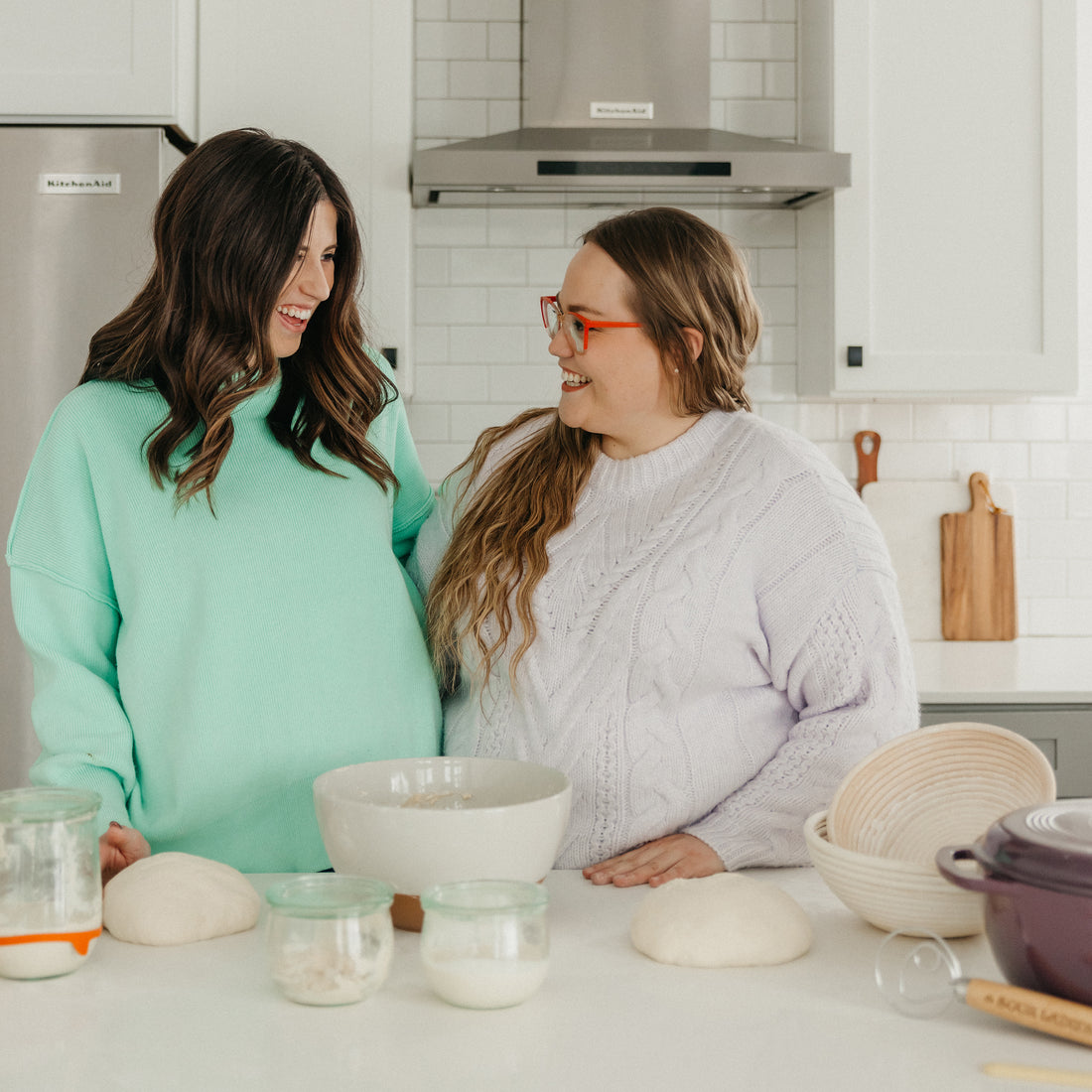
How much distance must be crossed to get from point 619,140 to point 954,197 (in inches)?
32.3

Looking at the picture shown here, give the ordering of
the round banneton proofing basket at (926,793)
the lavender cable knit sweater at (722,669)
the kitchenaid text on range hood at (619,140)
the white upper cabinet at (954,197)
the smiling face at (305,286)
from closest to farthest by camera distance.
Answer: the round banneton proofing basket at (926,793), the lavender cable knit sweater at (722,669), the smiling face at (305,286), the kitchenaid text on range hood at (619,140), the white upper cabinet at (954,197)

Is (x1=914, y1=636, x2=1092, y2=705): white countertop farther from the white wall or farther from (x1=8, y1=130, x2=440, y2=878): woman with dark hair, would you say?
(x1=8, y1=130, x2=440, y2=878): woman with dark hair

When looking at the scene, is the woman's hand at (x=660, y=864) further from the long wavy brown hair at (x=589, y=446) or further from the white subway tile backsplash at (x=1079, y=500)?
the white subway tile backsplash at (x=1079, y=500)

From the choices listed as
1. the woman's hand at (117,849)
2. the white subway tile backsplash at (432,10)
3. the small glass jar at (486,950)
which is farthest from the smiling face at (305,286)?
the white subway tile backsplash at (432,10)

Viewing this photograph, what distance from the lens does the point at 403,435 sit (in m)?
1.79

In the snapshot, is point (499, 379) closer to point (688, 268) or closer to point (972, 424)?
point (972, 424)

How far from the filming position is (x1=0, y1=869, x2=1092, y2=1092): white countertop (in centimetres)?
77

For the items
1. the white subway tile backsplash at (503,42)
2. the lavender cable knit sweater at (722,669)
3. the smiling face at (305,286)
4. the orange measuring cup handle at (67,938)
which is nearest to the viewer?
the orange measuring cup handle at (67,938)

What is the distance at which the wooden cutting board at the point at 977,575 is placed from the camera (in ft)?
10.1

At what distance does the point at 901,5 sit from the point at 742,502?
1.87 m

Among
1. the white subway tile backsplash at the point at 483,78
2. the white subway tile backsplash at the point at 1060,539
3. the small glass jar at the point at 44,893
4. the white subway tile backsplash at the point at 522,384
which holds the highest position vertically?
the white subway tile backsplash at the point at 483,78

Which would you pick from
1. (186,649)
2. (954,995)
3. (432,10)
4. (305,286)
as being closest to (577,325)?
(305,286)

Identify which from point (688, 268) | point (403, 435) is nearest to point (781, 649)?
point (688, 268)

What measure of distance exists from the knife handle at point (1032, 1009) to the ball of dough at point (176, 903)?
617 millimetres
